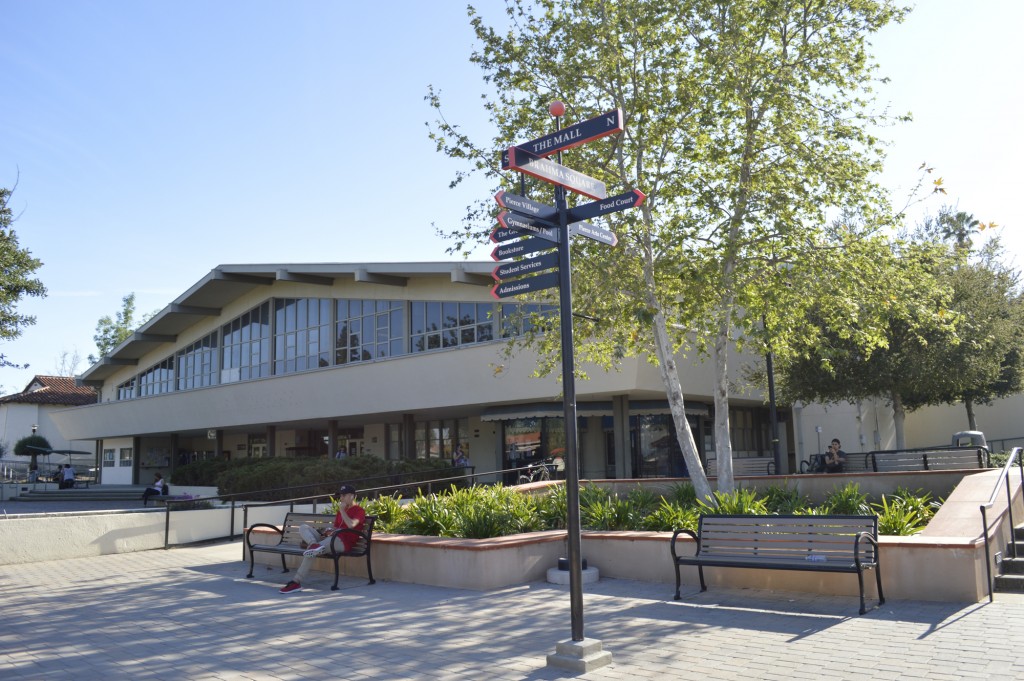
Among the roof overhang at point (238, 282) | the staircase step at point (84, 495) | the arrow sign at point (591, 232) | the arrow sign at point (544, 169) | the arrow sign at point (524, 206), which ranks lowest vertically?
the staircase step at point (84, 495)

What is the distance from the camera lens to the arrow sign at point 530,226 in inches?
258

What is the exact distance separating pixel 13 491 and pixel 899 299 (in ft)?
141

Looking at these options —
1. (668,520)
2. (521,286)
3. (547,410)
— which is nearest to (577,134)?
(521,286)

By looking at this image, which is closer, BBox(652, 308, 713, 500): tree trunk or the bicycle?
BBox(652, 308, 713, 500): tree trunk

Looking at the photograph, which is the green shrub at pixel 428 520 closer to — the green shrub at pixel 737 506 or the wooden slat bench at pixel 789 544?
the green shrub at pixel 737 506

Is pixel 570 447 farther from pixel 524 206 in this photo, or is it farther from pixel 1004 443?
pixel 1004 443

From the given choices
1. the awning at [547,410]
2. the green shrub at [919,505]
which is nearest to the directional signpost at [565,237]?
the green shrub at [919,505]

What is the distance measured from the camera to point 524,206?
258 inches

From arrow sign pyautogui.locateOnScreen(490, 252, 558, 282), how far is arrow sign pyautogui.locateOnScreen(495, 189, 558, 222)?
13.2 inches

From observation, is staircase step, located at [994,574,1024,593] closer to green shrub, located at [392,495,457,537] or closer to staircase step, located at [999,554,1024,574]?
staircase step, located at [999,554,1024,574]

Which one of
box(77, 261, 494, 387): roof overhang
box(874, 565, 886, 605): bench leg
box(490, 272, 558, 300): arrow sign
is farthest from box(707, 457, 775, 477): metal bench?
box(490, 272, 558, 300): arrow sign

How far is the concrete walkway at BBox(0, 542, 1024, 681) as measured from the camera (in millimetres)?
5996

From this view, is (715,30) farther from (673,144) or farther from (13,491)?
(13,491)

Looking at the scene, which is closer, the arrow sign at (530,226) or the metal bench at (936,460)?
the arrow sign at (530,226)
